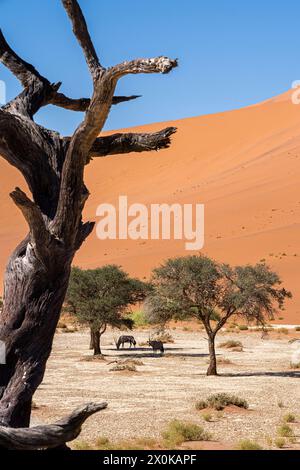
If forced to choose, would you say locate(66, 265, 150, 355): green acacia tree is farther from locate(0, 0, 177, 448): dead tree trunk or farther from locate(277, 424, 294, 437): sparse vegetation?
locate(0, 0, 177, 448): dead tree trunk

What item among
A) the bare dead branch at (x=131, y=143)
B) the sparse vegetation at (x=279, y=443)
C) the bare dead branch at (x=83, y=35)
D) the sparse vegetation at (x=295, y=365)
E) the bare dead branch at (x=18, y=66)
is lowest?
the sparse vegetation at (x=279, y=443)

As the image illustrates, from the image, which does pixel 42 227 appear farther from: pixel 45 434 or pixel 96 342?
pixel 96 342

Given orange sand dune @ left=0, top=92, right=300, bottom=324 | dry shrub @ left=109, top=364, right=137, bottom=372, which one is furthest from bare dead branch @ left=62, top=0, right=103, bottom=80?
orange sand dune @ left=0, top=92, right=300, bottom=324

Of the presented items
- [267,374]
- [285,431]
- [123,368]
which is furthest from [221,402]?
[123,368]

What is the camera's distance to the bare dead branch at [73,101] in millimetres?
7082

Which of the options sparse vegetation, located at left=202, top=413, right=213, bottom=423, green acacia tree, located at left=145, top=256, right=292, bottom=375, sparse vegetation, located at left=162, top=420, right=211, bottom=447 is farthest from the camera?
green acacia tree, located at left=145, top=256, right=292, bottom=375

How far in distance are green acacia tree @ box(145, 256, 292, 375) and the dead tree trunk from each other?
20.5 meters

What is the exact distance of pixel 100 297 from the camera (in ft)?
115

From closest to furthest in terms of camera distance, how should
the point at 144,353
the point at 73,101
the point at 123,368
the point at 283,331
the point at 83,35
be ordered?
the point at 83,35 → the point at 73,101 → the point at 123,368 → the point at 144,353 → the point at 283,331

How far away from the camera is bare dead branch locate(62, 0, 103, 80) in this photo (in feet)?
18.2

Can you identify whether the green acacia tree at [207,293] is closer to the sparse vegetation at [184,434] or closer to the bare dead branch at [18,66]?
the sparse vegetation at [184,434]

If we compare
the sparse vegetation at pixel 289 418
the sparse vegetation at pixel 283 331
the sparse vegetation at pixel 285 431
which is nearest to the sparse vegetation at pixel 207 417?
the sparse vegetation at pixel 289 418

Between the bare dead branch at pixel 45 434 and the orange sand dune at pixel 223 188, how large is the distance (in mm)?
47424

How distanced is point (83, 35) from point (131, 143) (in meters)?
1.53
